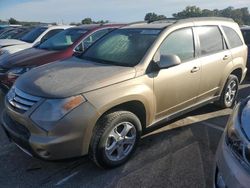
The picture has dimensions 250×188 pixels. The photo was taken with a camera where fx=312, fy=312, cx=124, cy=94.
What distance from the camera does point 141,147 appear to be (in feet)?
14.0

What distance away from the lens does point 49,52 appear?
6766mm

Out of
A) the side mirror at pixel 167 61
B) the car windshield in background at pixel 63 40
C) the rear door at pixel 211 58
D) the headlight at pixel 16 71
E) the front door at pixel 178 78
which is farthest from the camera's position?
the car windshield in background at pixel 63 40

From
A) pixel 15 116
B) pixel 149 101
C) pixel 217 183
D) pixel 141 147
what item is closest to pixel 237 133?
pixel 217 183

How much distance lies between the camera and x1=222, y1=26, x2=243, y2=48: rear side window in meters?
5.46

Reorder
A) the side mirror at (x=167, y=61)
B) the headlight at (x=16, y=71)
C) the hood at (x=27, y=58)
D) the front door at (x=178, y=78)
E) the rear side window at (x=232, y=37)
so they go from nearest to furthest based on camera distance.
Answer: the side mirror at (x=167, y=61), the front door at (x=178, y=78), the rear side window at (x=232, y=37), the headlight at (x=16, y=71), the hood at (x=27, y=58)

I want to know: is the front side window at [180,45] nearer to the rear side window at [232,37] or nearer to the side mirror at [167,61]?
the side mirror at [167,61]

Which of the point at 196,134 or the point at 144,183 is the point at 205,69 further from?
the point at 144,183

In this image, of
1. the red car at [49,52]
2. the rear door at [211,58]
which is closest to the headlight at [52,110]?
the rear door at [211,58]

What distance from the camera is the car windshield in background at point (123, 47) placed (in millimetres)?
4106

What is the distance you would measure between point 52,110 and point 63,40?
15.2 ft

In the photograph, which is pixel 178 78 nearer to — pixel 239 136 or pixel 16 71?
pixel 239 136

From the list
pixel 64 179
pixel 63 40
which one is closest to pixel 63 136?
pixel 64 179

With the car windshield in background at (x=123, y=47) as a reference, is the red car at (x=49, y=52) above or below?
below

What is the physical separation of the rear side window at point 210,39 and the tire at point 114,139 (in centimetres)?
179
